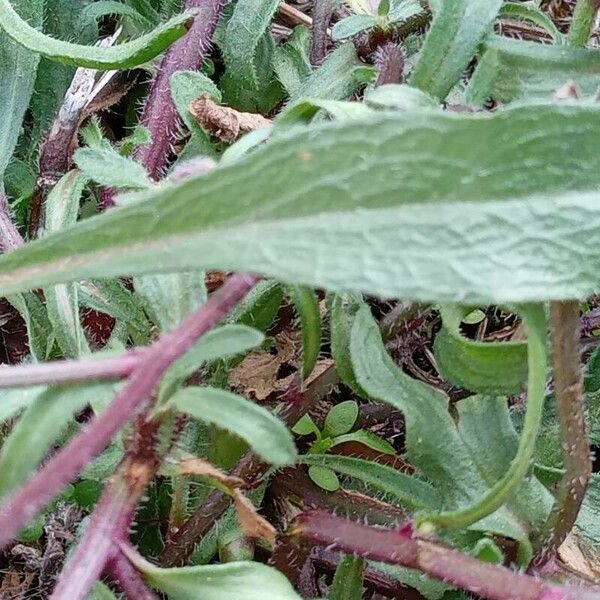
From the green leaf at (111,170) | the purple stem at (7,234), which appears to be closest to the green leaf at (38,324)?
the purple stem at (7,234)

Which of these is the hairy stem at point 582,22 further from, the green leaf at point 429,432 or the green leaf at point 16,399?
the green leaf at point 16,399

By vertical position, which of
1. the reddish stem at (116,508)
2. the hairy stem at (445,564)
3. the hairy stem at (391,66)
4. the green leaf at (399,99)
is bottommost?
the hairy stem at (445,564)

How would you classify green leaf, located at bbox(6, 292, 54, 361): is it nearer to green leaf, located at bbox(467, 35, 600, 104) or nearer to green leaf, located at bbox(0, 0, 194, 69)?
green leaf, located at bbox(0, 0, 194, 69)

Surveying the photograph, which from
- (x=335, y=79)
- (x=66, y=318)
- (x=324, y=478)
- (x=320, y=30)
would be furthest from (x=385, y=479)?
(x=320, y=30)

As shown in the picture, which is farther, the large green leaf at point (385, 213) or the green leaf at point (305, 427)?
the green leaf at point (305, 427)

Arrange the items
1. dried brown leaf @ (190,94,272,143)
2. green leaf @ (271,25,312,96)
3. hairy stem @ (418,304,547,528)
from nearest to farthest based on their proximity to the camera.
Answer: hairy stem @ (418,304,547,528) → dried brown leaf @ (190,94,272,143) → green leaf @ (271,25,312,96)

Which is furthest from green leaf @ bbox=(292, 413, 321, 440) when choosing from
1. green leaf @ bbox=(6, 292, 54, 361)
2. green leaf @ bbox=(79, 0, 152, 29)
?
green leaf @ bbox=(79, 0, 152, 29)

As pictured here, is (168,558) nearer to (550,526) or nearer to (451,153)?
(550,526)
